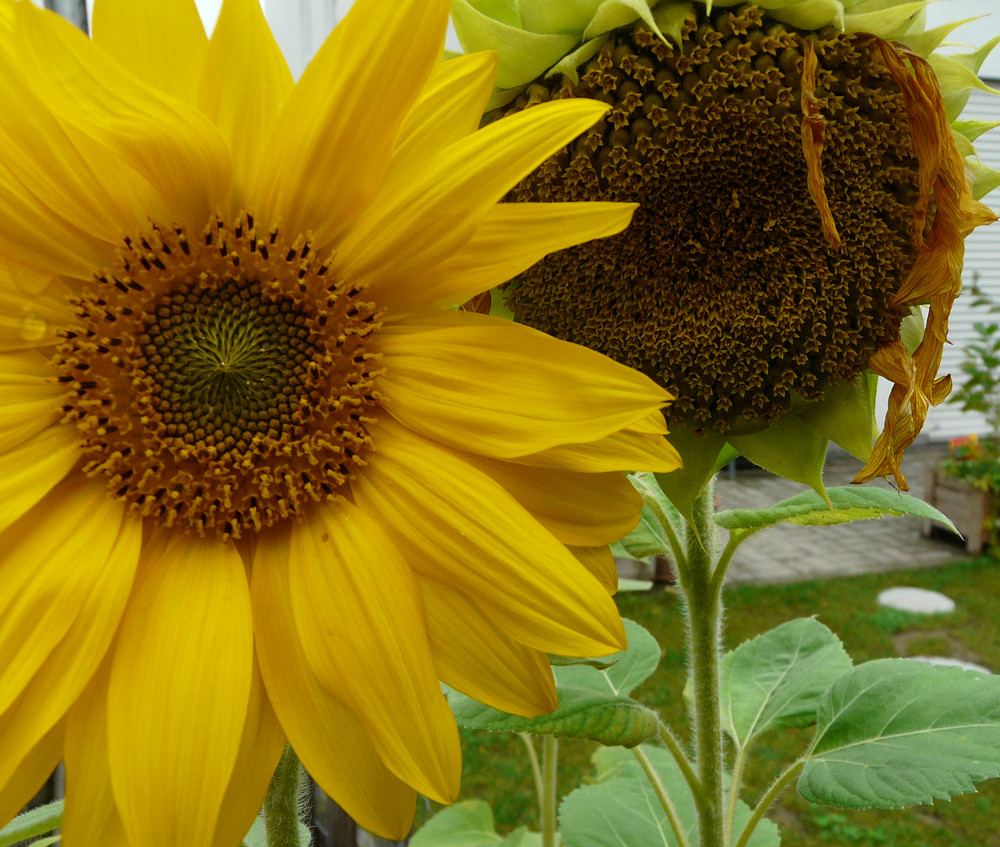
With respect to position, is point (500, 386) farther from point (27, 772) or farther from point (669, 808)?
point (669, 808)

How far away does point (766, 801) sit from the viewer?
1.92ft

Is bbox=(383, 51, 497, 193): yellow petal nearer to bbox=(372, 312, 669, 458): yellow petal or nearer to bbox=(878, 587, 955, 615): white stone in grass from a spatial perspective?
bbox=(372, 312, 669, 458): yellow petal

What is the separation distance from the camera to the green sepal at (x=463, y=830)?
107 centimetres

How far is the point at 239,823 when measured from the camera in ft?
1.04

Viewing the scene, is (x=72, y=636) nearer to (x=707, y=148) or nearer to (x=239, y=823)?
(x=239, y=823)

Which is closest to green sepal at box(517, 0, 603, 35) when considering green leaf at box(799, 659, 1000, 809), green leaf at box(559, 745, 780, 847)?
green leaf at box(799, 659, 1000, 809)

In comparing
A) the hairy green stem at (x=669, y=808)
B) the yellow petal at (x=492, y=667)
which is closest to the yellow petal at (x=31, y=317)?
the yellow petal at (x=492, y=667)

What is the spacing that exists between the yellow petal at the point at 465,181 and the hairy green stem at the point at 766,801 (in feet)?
1.42

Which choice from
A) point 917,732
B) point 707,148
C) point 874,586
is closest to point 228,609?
point 707,148

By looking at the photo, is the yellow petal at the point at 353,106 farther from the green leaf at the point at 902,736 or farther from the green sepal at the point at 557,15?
the green leaf at the point at 902,736

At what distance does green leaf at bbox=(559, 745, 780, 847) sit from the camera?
689mm

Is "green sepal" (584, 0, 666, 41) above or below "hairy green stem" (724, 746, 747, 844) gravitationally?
above

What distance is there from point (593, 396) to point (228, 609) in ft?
0.52

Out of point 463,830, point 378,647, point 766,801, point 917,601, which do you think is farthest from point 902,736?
point 917,601
